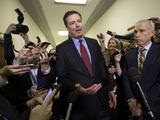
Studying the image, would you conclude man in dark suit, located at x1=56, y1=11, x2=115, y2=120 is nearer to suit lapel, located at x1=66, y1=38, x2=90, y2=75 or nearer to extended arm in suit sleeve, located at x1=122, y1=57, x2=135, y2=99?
suit lapel, located at x1=66, y1=38, x2=90, y2=75

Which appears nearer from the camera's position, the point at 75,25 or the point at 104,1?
the point at 75,25

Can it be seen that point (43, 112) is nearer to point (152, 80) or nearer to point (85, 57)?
point (85, 57)

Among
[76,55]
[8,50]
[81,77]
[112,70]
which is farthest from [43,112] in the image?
[112,70]

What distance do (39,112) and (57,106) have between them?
944mm

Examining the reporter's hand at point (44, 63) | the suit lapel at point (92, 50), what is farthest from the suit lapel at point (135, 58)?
the reporter's hand at point (44, 63)

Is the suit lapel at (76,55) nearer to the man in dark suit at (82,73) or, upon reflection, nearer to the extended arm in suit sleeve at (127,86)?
the man in dark suit at (82,73)

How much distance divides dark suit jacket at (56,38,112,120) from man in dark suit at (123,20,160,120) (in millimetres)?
300

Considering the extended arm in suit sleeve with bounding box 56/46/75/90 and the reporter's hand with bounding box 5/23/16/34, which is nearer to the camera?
the extended arm in suit sleeve with bounding box 56/46/75/90

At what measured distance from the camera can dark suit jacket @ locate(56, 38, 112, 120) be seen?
6.93 feet

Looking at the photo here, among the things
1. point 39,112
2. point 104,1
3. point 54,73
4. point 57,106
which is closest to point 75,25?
point 54,73

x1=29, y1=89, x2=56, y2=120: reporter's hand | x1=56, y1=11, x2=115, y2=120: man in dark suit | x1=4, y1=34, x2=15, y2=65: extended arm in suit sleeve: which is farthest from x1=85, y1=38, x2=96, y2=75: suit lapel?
x1=29, y1=89, x2=56, y2=120: reporter's hand

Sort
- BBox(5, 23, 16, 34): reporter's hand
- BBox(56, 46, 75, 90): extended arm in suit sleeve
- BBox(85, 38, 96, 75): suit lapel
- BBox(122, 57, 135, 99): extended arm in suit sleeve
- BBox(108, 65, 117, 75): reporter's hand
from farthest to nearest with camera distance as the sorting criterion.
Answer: BBox(108, 65, 117, 75): reporter's hand < BBox(5, 23, 16, 34): reporter's hand < BBox(122, 57, 135, 99): extended arm in suit sleeve < BBox(85, 38, 96, 75): suit lapel < BBox(56, 46, 75, 90): extended arm in suit sleeve

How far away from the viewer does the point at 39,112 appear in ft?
4.16

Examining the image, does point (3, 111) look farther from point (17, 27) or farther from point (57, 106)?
point (17, 27)
